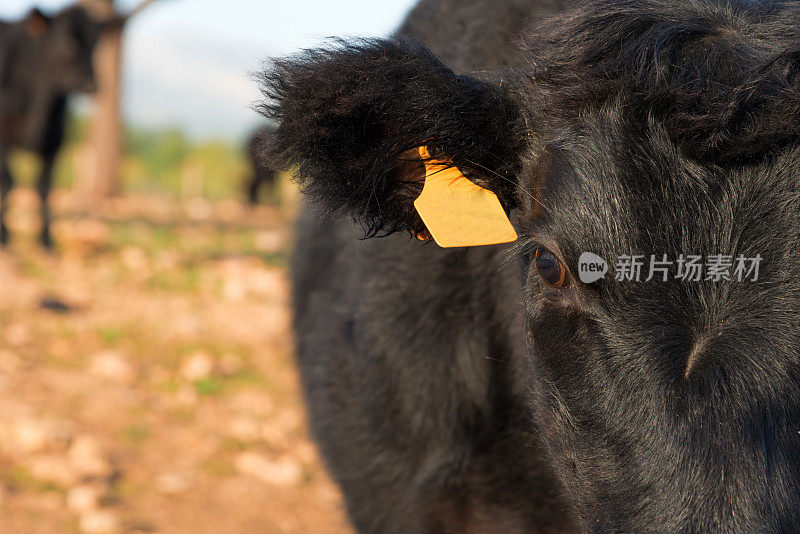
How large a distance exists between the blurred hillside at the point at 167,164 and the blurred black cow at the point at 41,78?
29.7ft

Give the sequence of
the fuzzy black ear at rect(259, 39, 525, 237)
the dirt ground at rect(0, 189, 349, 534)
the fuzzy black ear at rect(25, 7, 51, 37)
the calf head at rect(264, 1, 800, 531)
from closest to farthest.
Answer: the calf head at rect(264, 1, 800, 531), the fuzzy black ear at rect(259, 39, 525, 237), the dirt ground at rect(0, 189, 349, 534), the fuzzy black ear at rect(25, 7, 51, 37)

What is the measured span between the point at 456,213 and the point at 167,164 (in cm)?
2674

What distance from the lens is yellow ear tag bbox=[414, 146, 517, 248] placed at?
2146 millimetres

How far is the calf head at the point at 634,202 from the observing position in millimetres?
1569

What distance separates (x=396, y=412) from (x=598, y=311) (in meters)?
1.18

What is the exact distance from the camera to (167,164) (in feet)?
90.2

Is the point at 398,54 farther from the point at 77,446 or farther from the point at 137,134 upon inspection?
the point at 137,134

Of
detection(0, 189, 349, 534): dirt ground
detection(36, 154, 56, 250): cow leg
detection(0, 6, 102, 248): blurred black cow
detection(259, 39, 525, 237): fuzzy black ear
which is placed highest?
detection(0, 6, 102, 248): blurred black cow

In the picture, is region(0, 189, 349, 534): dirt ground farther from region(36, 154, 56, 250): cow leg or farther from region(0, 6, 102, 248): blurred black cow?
region(0, 6, 102, 248): blurred black cow

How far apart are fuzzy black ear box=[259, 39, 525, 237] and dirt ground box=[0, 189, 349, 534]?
1895 mm

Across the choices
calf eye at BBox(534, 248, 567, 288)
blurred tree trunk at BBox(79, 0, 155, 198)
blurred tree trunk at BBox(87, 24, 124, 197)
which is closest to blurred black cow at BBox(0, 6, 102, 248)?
blurred tree trunk at BBox(79, 0, 155, 198)

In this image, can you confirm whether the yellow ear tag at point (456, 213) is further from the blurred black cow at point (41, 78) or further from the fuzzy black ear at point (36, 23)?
the fuzzy black ear at point (36, 23)

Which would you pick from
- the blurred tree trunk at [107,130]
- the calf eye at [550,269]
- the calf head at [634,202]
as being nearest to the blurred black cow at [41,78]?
the blurred tree trunk at [107,130]

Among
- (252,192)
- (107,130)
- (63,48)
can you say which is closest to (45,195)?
(63,48)
